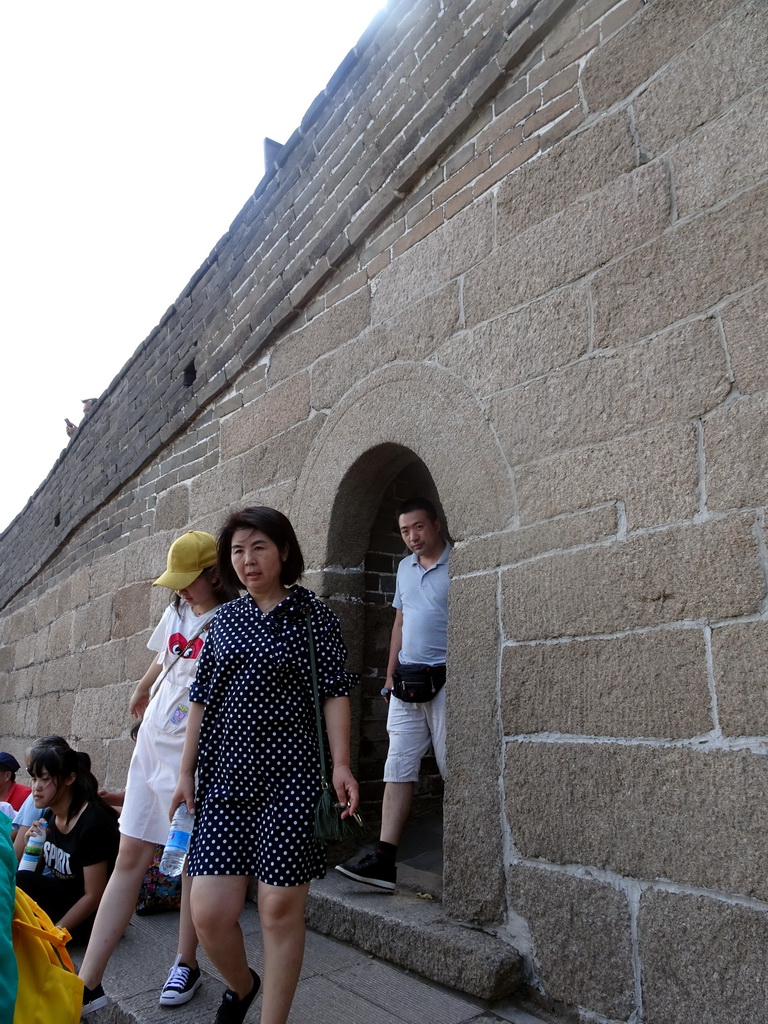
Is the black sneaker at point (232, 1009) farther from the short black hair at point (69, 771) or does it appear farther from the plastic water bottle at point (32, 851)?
the plastic water bottle at point (32, 851)

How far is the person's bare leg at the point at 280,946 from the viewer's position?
1.97 meters

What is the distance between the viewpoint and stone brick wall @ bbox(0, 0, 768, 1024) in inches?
83.8

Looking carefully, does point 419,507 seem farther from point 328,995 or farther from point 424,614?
point 328,995

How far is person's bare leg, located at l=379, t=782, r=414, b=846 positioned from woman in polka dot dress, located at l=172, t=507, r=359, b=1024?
3.28 feet

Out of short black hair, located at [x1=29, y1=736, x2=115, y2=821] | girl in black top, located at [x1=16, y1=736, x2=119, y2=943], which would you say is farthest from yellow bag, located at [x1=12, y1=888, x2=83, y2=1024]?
short black hair, located at [x1=29, y1=736, x2=115, y2=821]

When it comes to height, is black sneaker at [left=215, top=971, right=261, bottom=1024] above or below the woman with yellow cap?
below

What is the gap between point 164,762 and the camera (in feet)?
9.14

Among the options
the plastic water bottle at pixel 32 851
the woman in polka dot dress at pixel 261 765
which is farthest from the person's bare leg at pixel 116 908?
the plastic water bottle at pixel 32 851

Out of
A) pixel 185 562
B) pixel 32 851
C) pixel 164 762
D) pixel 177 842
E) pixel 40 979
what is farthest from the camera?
pixel 32 851

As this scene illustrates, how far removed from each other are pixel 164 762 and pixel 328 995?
933mm

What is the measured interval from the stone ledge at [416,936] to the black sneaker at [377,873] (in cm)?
3

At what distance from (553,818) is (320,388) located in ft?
7.82

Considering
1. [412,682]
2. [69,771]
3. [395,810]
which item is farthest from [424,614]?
[69,771]

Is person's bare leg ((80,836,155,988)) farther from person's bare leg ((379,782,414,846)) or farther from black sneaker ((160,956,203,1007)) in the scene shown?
person's bare leg ((379,782,414,846))
